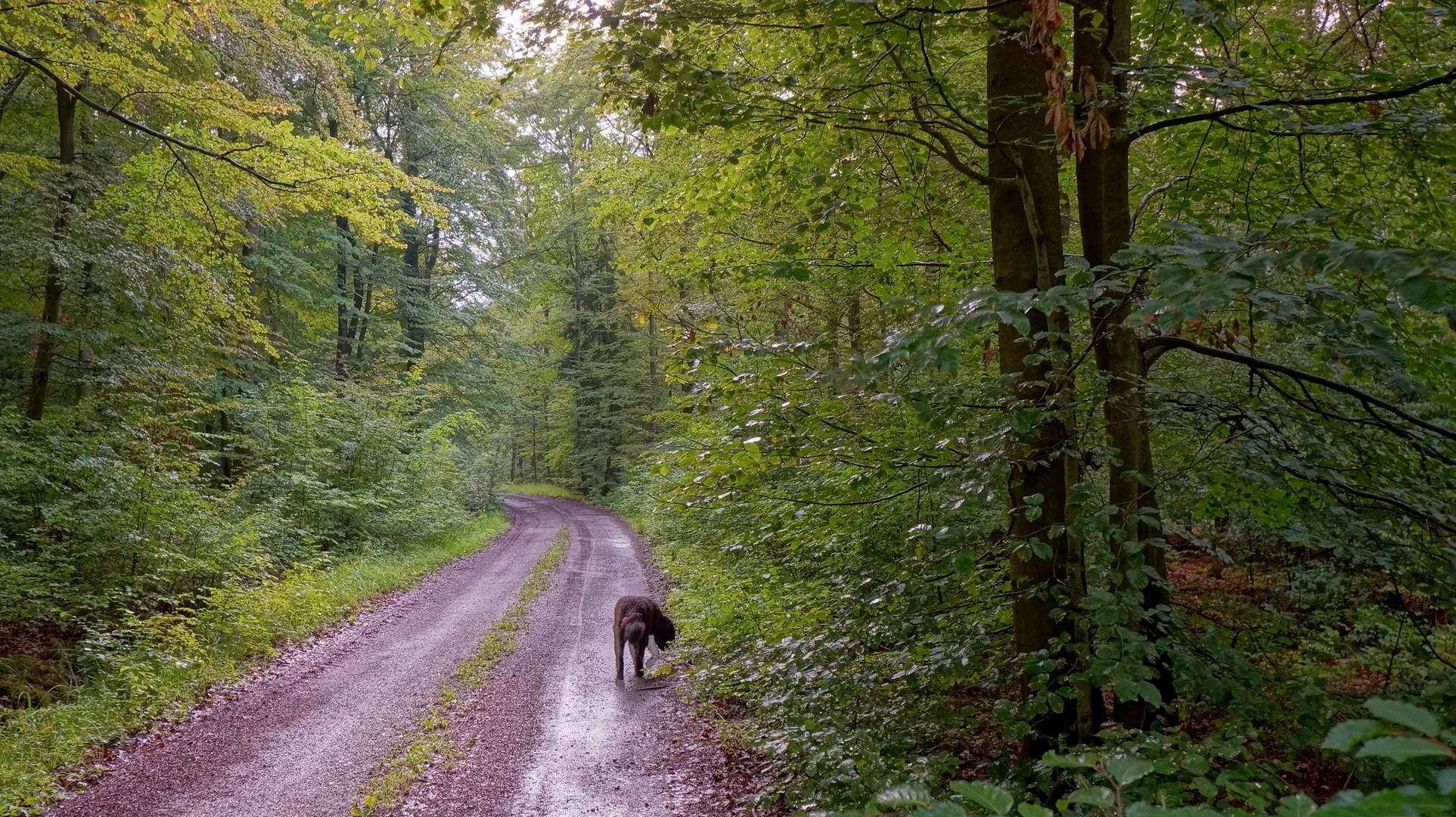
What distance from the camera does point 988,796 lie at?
1318 millimetres

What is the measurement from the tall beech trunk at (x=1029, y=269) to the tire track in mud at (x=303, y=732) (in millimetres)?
5156

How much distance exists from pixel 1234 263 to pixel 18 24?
11035mm

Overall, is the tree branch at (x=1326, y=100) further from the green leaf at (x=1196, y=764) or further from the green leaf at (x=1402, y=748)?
the green leaf at (x=1402, y=748)

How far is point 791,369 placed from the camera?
4.00 metres

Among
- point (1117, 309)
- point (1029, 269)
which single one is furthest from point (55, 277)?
point (1117, 309)

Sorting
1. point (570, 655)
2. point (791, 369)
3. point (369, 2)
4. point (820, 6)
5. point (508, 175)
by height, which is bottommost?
point (570, 655)

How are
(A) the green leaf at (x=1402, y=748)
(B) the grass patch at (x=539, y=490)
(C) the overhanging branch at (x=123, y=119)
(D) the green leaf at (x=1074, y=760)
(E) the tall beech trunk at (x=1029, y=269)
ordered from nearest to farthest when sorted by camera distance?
(A) the green leaf at (x=1402, y=748), (D) the green leaf at (x=1074, y=760), (E) the tall beech trunk at (x=1029, y=269), (C) the overhanging branch at (x=123, y=119), (B) the grass patch at (x=539, y=490)

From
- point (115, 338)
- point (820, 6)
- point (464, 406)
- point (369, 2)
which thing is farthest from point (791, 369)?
point (464, 406)

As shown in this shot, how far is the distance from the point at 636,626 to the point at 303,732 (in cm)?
332

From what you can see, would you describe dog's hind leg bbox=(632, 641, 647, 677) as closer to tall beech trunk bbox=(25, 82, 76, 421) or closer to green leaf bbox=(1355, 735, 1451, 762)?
green leaf bbox=(1355, 735, 1451, 762)

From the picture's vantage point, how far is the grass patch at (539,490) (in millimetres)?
36931

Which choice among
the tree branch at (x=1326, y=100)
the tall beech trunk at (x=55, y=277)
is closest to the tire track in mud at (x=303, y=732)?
the tall beech trunk at (x=55, y=277)

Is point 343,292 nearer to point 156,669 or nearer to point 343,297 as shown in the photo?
point 343,297

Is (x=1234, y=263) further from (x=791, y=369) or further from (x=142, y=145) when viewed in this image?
(x=142, y=145)
